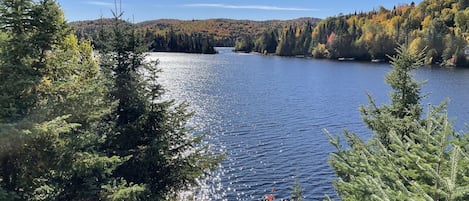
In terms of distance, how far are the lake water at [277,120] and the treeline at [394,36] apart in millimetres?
35842

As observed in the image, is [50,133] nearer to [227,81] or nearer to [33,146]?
[33,146]

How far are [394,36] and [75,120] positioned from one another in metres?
126

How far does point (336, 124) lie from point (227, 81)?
3469 centimetres

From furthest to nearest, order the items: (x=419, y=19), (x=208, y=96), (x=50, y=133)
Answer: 1. (x=419, y=19)
2. (x=208, y=96)
3. (x=50, y=133)

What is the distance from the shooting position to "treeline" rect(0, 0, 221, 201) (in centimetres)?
917

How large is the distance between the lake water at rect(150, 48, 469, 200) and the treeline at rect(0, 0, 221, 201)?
8.36ft

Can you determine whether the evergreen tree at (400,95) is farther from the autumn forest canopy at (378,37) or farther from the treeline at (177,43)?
the treeline at (177,43)

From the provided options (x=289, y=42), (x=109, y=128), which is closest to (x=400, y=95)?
(x=109, y=128)

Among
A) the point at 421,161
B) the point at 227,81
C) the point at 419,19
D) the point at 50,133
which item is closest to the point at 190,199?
the point at 50,133

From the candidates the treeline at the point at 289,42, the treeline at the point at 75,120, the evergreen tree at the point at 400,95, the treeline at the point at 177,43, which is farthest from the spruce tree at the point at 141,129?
the treeline at the point at 177,43

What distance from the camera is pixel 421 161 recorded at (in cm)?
520

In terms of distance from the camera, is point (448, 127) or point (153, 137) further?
point (153, 137)

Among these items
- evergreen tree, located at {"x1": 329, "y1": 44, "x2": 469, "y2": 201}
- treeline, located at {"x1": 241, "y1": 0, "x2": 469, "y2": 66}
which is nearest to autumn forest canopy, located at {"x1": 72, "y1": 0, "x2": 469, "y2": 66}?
treeline, located at {"x1": 241, "y1": 0, "x2": 469, "y2": 66}

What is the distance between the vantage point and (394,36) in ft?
400
